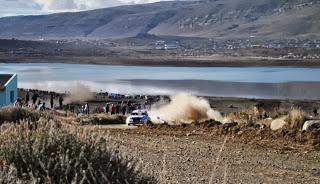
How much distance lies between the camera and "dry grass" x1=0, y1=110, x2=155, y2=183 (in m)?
7.55

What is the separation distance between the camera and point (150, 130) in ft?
73.7

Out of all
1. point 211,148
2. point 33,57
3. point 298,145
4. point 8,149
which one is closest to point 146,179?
point 8,149

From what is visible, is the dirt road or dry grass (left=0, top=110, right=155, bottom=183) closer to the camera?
dry grass (left=0, top=110, right=155, bottom=183)

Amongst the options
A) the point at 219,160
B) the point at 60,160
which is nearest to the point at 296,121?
the point at 219,160

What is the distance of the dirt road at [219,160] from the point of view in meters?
12.9

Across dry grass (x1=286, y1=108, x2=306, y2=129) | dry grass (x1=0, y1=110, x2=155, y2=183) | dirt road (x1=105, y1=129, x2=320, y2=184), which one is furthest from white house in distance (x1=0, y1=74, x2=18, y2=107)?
dry grass (x1=0, y1=110, x2=155, y2=183)

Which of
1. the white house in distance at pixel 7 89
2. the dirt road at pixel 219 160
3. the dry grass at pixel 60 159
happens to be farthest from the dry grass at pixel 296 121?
the white house in distance at pixel 7 89

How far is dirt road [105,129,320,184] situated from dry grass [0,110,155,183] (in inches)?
106

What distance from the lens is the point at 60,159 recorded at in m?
7.62

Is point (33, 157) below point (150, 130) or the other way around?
the other way around

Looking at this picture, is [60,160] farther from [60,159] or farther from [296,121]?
[296,121]

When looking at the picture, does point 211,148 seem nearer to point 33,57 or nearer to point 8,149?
point 8,149

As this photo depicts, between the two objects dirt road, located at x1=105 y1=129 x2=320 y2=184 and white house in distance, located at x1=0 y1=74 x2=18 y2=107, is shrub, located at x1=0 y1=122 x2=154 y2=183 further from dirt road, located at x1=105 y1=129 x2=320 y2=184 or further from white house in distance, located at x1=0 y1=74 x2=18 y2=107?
white house in distance, located at x1=0 y1=74 x2=18 y2=107

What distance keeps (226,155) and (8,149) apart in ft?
28.5
